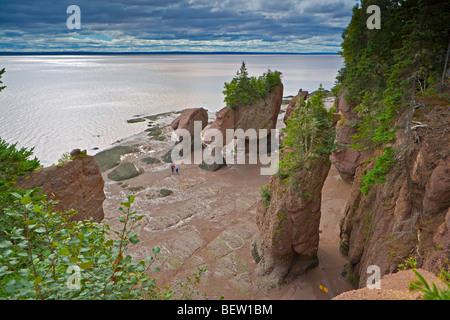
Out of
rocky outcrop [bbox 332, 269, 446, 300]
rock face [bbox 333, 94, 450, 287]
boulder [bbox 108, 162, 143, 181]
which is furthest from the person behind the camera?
boulder [bbox 108, 162, 143, 181]

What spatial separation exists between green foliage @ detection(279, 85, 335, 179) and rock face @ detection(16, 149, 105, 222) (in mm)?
10465

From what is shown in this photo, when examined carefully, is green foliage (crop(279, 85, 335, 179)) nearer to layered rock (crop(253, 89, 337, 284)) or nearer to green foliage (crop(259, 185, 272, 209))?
layered rock (crop(253, 89, 337, 284))

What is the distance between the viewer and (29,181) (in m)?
11.1

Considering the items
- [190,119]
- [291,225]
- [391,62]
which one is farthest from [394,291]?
[190,119]

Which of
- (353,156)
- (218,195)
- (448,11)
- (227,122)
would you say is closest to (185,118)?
(227,122)

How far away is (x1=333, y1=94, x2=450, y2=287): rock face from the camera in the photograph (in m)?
9.12

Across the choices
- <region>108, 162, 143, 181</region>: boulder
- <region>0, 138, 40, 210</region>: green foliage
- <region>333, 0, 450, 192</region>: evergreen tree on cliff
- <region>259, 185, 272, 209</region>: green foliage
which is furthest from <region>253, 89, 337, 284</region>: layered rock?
<region>108, 162, 143, 181</region>: boulder

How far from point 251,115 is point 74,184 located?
23490 millimetres

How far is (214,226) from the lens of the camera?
21.6 m

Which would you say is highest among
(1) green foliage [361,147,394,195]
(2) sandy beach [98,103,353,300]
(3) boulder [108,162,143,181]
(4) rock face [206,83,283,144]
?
(4) rock face [206,83,283,144]

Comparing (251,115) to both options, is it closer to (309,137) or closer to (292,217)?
(309,137)
